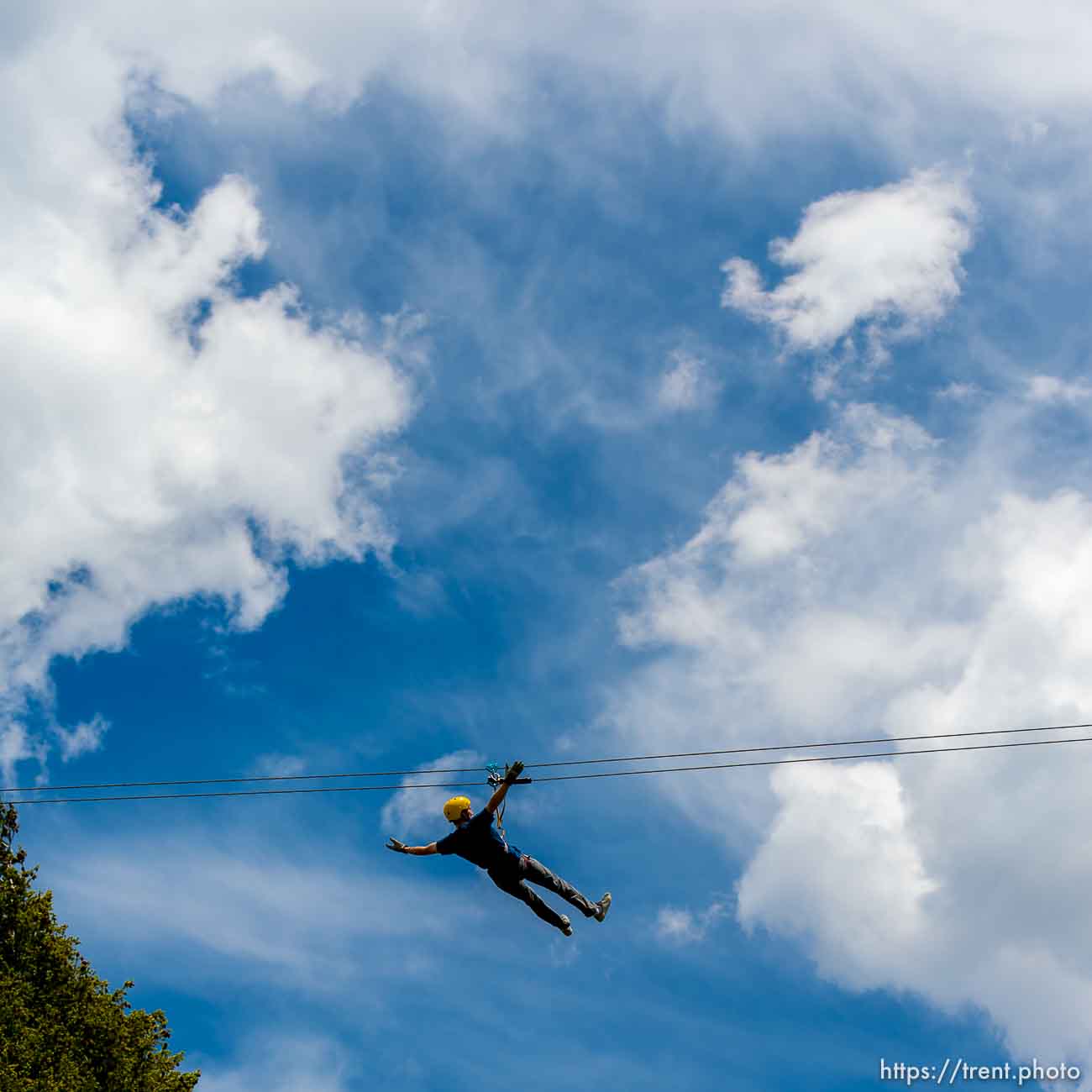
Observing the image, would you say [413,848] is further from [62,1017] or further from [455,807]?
[62,1017]

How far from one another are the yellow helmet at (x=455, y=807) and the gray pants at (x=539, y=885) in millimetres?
1087

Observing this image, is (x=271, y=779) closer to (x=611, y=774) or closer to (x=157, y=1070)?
(x=611, y=774)

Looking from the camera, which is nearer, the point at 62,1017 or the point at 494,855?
the point at 494,855

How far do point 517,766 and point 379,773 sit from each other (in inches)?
178

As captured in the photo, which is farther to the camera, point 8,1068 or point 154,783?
point 8,1068

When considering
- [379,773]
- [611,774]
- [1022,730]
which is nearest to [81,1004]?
[379,773]

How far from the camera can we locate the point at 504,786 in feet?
51.5

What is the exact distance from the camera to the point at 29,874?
3472 cm

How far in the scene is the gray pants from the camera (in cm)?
1730

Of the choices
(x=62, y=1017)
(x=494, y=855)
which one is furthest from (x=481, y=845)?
(x=62, y=1017)

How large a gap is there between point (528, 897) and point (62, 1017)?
21.7m

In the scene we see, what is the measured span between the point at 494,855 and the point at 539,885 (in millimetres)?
1014

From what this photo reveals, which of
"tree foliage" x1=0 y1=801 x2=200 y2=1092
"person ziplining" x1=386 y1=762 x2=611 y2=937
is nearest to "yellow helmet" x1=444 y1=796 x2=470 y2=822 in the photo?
"person ziplining" x1=386 y1=762 x2=611 y2=937

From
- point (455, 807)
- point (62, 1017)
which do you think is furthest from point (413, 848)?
point (62, 1017)
